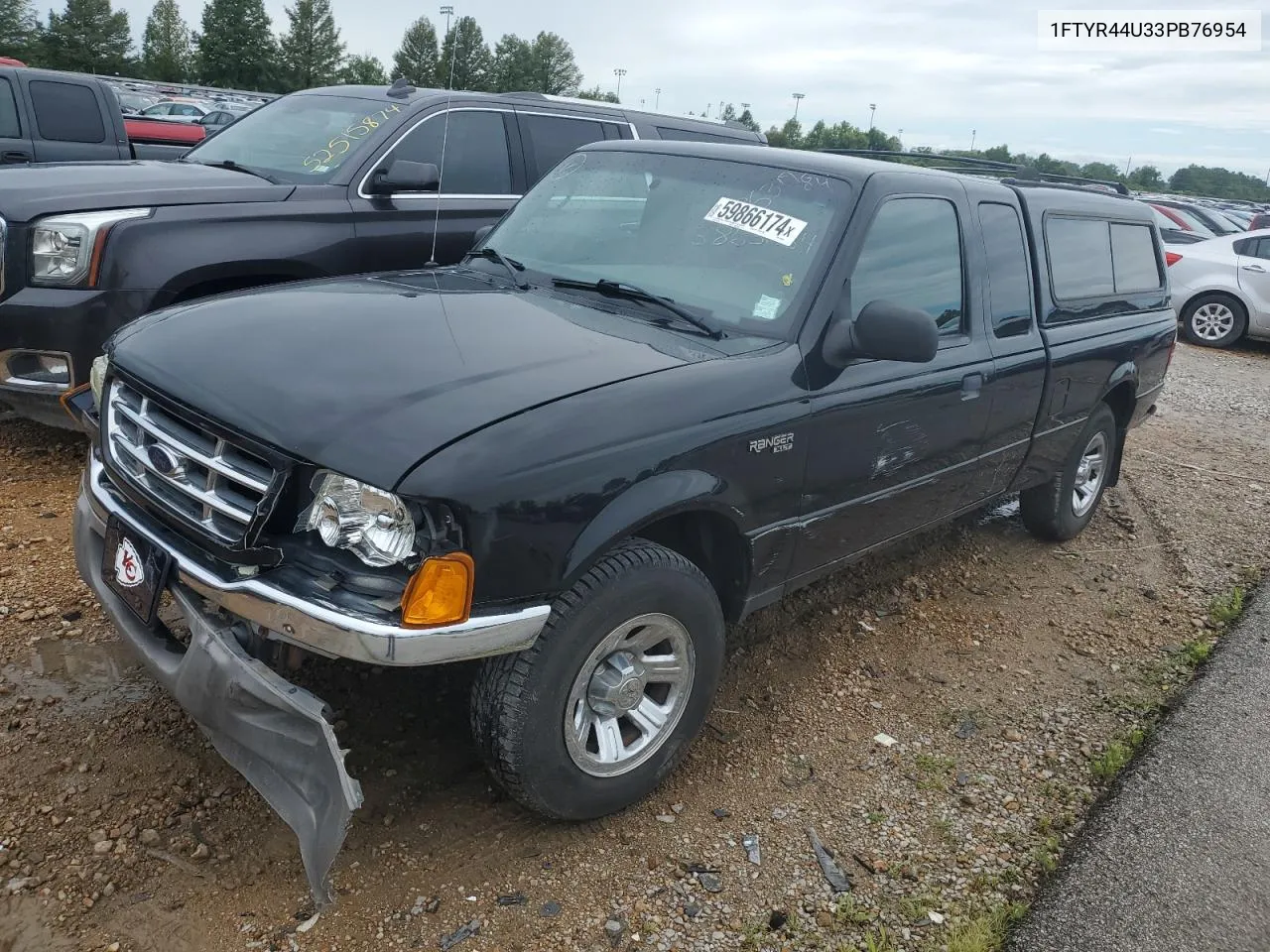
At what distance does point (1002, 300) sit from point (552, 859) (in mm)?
2854

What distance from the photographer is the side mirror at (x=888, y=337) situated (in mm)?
3057

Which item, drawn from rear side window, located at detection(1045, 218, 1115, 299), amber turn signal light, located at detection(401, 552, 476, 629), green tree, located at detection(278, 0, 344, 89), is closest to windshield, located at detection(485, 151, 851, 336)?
amber turn signal light, located at detection(401, 552, 476, 629)

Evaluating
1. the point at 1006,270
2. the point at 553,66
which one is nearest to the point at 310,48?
the point at 553,66

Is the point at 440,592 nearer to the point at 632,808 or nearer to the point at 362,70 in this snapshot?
the point at 632,808

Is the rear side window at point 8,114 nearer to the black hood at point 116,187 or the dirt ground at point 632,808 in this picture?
the black hood at point 116,187

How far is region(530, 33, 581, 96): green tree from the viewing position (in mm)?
74250

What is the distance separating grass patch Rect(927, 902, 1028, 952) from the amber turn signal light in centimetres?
153

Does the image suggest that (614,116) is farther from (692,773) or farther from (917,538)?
(692,773)

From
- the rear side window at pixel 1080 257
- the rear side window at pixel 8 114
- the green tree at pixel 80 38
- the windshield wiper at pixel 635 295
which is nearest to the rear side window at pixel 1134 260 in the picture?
the rear side window at pixel 1080 257

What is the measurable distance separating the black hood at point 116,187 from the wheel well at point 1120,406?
14.7 ft

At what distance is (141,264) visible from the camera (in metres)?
4.55

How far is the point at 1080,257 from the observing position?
4836mm

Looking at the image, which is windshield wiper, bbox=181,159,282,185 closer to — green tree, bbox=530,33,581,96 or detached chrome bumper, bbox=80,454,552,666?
detached chrome bumper, bbox=80,454,552,666

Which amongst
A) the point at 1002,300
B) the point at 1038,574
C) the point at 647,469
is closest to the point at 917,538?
the point at 1038,574
